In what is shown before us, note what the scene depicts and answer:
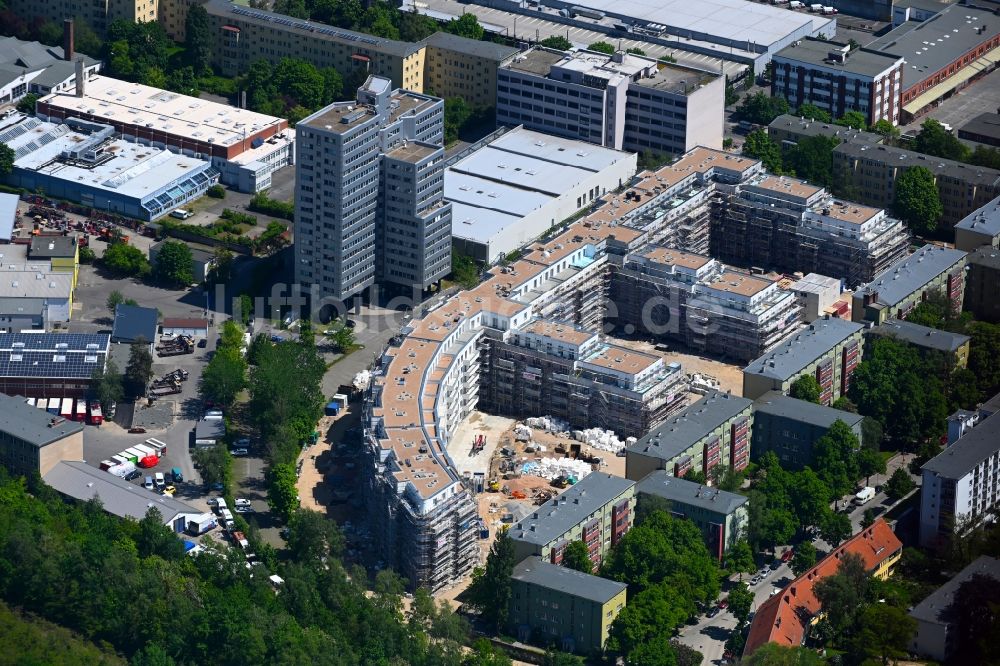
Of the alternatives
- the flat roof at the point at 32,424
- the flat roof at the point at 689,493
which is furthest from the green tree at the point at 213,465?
the flat roof at the point at 689,493

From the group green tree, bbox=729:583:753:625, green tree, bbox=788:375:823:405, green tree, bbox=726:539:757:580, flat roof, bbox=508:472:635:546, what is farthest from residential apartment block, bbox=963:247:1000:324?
green tree, bbox=729:583:753:625

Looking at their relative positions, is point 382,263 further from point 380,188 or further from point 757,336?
point 757,336

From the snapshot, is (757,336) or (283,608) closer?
(283,608)

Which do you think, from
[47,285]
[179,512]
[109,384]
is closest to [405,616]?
[179,512]

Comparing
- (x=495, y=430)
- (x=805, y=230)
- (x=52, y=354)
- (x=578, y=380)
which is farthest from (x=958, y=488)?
(x=52, y=354)

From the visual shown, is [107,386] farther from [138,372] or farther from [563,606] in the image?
[563,606]
